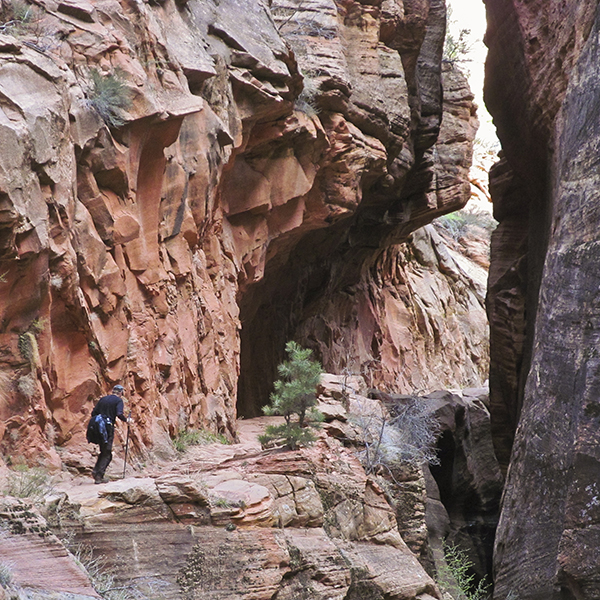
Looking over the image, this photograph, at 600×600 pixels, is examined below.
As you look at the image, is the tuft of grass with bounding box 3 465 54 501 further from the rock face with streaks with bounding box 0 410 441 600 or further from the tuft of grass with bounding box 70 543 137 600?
the tuft of grass with bounding box 70 543 137 600

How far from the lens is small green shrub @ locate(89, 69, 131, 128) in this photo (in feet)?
37.7

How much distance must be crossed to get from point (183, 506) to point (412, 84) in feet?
57.9

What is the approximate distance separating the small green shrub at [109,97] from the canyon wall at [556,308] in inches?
275

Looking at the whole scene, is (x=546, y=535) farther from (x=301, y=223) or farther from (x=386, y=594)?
(x=301, y=223)

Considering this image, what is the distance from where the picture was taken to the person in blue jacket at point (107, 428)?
981 cm

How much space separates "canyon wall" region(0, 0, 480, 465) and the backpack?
2.15ft

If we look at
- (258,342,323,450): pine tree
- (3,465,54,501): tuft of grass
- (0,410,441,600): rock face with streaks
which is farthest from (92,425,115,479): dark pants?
(258,342,323,450): pine tree

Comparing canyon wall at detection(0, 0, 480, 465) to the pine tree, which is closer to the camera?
canyon wall at detection(0, 0, 480, 465)

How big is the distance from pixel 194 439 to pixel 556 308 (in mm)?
6351

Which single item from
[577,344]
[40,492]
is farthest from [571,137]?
[40,492]

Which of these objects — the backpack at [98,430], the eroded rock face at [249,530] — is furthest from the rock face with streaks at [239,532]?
the backpack at [98,430]

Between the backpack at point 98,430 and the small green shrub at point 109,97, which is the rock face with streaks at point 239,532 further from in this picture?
the small green shrub at point 109,97

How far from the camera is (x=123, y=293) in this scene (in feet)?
40.3

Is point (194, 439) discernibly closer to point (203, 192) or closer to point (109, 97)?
point (203, 192)
